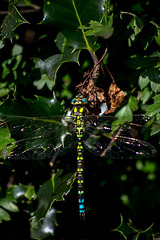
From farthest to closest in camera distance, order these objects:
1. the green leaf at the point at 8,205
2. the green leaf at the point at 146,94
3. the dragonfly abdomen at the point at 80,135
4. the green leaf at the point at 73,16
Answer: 1. the green leaf at the point at 8,205
2. the green leaf at the point at 146,94
3. the dragonfly abdomen at the point at 80,135
4. the green leaf at the point at 73,16

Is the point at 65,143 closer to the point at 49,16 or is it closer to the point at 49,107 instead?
the point at 49,107

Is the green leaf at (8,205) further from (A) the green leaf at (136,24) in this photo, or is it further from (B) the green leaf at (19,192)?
(A) the green leaf at (136,24)

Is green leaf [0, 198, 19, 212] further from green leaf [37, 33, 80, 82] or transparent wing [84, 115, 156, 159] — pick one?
green leaf [37, 33, 80, 82]

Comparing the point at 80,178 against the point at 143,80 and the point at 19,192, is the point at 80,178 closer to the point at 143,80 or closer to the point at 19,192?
the point at 19,192

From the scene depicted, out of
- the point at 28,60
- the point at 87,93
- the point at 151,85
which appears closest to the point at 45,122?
the point at 87,93

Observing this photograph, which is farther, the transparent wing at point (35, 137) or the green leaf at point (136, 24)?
the transparent wing at point (35, 137)

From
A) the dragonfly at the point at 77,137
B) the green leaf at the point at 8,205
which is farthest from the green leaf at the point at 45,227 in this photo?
the dragonfly at the point at 77,137

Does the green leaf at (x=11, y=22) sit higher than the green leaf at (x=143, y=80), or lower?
higher

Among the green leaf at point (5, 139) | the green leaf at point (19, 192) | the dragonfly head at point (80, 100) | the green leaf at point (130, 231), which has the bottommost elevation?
the green leaf at point (130, 231)
